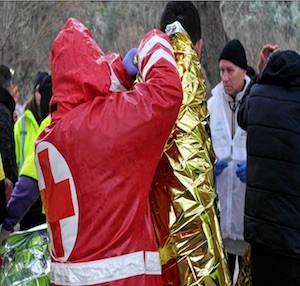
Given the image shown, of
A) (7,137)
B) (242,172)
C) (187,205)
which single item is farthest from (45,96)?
(187,205)

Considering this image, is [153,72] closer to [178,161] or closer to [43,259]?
[178,161]

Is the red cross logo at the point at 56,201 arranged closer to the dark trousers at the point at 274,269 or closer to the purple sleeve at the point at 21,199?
the dark trousers at the point at 274,269

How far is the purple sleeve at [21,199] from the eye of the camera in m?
4.50

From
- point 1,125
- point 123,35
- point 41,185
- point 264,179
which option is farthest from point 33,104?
point 123,35

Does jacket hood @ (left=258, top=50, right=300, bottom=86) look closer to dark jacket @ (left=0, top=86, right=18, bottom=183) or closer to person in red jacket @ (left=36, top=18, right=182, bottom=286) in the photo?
person in red jacket @ (left=36, top=18, right=182, bottom=286)

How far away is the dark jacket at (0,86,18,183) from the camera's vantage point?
5176 mm

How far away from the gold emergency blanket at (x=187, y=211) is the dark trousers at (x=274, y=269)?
2.27ft

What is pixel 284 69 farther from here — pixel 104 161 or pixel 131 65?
pixel 104 161

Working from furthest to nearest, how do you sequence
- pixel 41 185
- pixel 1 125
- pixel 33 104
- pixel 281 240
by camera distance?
pixel 33 104
pixel 1 125
pixel 281 240
pixel 41 185

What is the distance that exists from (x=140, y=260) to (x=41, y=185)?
0.50 meters

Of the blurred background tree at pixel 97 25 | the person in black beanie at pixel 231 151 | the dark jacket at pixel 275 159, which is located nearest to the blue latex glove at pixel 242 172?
the person in black beanie at pixel 231 151

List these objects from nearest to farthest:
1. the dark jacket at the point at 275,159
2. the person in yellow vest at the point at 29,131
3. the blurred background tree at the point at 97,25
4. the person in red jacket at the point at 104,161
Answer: the person in red jacket at the point at 104,161 → the dark jacket at the point at 275,159 → the person in yellow vest at the point at 29,131 → the blurred background tree at the point at 97,25

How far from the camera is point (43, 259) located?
12.9ft

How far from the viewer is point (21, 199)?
454cm
